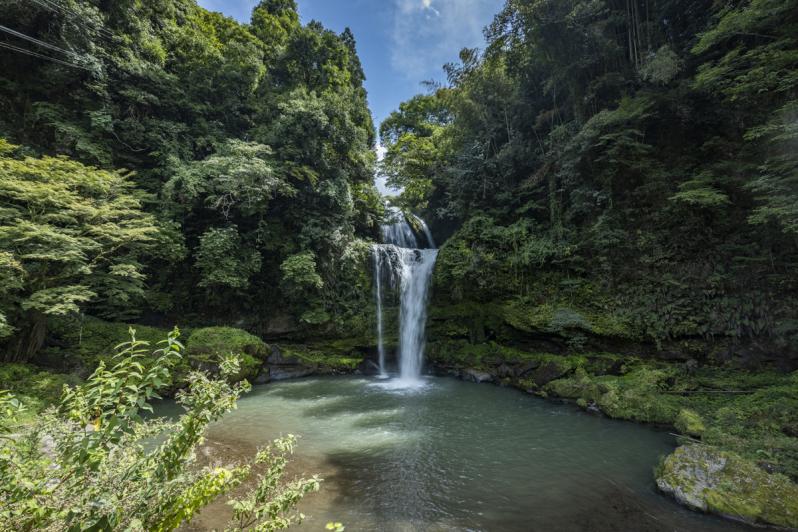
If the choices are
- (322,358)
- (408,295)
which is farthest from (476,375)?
(322,358)

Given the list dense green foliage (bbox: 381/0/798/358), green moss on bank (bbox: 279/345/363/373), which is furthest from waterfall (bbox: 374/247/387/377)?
dense green foliage (bbox: 381/0/798/358)

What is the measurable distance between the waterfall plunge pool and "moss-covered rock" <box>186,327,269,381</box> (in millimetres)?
1592

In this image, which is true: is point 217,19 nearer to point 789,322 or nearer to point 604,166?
point 604,166

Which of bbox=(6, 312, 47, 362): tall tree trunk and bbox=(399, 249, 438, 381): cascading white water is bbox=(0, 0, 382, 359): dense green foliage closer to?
bbox=(6, 312, 47, 362): tall tree trunk

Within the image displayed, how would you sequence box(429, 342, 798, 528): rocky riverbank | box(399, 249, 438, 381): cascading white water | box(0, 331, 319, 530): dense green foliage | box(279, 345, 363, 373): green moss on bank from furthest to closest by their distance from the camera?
box(399, 249, 438, 381): cascading white water < box(279, 345, 363, 373): green moss on bank < box(429, 342, 798, 528): rocky riverbank < box(0, 331, 319, 530): dense green foliage

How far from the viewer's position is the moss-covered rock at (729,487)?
422 cm

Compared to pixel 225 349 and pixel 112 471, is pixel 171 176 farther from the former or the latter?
pixel 112 471

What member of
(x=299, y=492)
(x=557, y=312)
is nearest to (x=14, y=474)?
Answer: (x=299, y=492)

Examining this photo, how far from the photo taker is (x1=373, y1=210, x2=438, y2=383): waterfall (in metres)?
14.1

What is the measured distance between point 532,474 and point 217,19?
26275 millimetres

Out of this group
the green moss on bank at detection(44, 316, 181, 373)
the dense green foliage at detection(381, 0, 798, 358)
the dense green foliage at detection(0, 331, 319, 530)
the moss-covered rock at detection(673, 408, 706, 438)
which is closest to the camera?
the dense green foliage at detection(0, 331, 319, 530)

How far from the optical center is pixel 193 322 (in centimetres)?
1338

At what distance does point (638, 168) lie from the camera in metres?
10.6

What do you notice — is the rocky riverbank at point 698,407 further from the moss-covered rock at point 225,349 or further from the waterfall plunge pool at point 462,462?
the moss-covered rock at point 225,349
